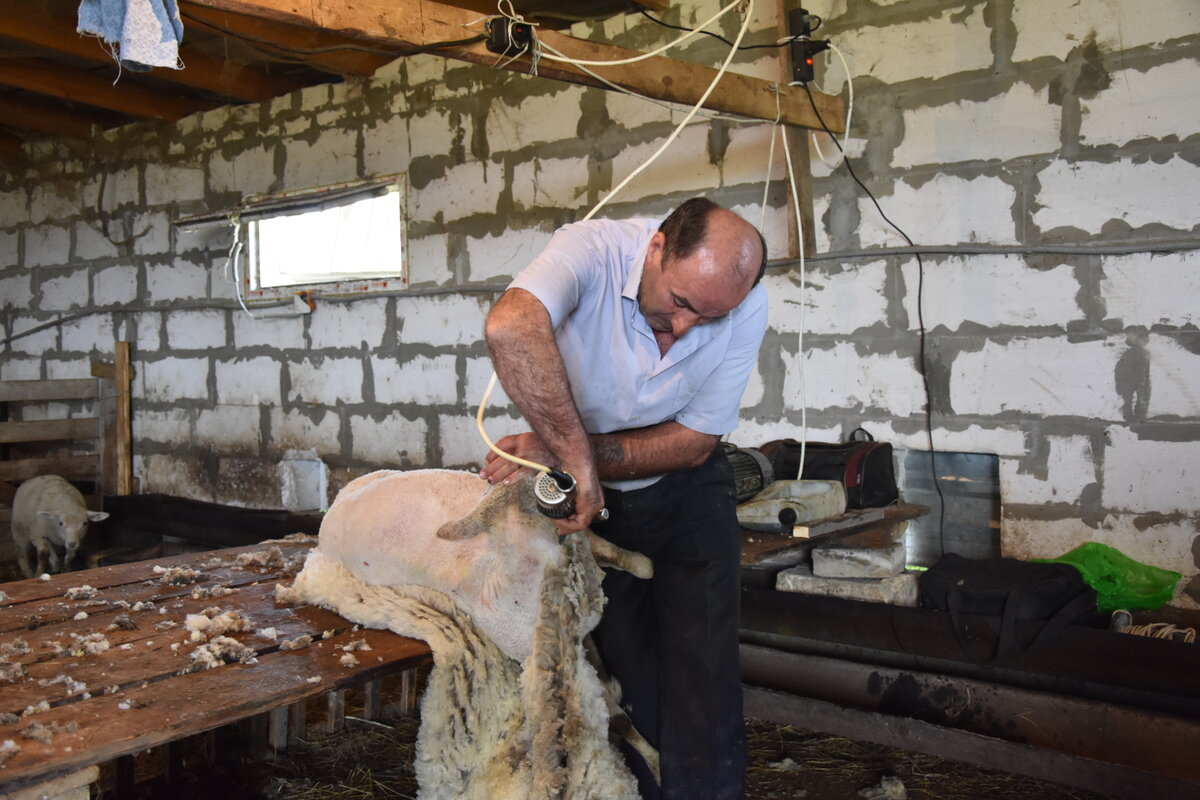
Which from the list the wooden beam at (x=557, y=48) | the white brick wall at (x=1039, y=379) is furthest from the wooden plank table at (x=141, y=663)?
the white brick wall at (x=1039, y=379)

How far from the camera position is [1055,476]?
130 inches

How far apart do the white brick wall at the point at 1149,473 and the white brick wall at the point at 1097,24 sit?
4.30 ft

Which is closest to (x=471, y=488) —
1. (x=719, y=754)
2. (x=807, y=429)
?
(x=719, y=754)

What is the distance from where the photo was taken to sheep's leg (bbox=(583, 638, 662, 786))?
6.52 feet

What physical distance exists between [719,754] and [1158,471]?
2.05 m

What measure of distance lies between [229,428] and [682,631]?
4.58m

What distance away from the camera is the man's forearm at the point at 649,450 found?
199 cm

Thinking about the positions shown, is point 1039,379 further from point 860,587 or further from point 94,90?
point 94,90

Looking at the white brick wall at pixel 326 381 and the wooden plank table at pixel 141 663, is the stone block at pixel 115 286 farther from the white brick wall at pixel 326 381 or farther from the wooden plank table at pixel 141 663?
the wooden plank table at pixel 141 663

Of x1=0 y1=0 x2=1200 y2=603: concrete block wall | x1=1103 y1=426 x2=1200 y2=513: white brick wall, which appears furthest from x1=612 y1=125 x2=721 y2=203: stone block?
x1=1103 y1=426 x2=1200 y2=513: white brick wall

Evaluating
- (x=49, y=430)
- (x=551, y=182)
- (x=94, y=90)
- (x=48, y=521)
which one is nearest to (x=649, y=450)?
(x=551, y=182)

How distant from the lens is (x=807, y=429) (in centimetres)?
380

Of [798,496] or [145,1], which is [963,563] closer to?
[798,496]

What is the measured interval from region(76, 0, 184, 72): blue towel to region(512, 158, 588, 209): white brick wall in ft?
8.17
